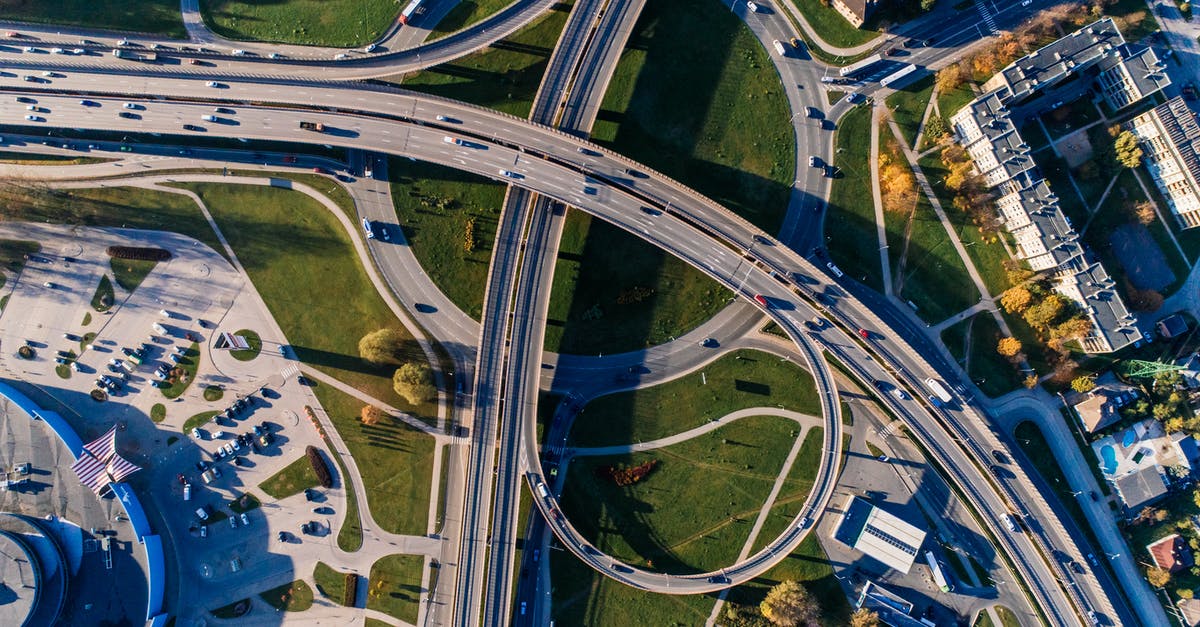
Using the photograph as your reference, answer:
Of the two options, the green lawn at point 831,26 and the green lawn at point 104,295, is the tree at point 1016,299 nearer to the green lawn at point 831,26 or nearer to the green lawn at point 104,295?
the green lawn at point 831,26

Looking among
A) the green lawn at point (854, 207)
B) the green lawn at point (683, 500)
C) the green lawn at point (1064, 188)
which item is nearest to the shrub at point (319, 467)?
the green lawn at point (683, 500)

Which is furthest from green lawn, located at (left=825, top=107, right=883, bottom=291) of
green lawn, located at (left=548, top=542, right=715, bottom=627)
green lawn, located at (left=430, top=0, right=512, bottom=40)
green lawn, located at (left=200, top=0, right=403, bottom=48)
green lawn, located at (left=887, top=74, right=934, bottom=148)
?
green lawn, located at (left=200, top=0, right=403, bottom=48)

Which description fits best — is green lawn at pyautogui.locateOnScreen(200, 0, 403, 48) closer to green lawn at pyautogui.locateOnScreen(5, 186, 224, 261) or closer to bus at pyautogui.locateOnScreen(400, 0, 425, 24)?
bus at pyautogui.locateOnScreen(400, 0, 425, 24)

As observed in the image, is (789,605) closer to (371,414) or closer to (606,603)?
(606,603)

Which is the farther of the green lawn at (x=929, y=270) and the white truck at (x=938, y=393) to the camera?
the green lawn at (x=929, y=270)

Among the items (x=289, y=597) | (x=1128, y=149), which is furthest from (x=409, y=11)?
(x=1128, y=149)

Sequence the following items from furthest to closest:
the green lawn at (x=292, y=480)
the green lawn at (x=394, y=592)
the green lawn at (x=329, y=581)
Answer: the green lawn at (x=292, y=480) → the green lawn at (x=394, y=592) → the green lawn at (x=329, y=581)
